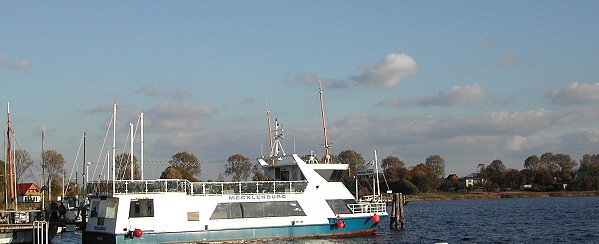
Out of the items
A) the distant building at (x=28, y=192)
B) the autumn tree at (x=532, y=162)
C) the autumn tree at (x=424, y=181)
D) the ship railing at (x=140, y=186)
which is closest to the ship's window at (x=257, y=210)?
the ship railing at (x=140, y=186)

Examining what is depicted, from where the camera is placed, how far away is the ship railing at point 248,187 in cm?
4000

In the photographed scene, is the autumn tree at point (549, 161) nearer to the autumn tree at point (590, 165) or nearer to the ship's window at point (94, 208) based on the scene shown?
the autumn tree at point (590, 165)

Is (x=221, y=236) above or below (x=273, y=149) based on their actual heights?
below

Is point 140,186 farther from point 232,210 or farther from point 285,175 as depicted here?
point 285,175

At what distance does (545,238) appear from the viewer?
48312 mm

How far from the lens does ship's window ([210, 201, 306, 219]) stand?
40000 mm

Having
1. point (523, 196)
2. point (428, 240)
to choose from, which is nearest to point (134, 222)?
point (428, 240)

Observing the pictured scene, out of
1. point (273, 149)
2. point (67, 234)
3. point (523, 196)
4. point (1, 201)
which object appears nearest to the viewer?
point (273, 149)

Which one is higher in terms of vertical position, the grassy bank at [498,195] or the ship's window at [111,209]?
the ship's window at [111,209]

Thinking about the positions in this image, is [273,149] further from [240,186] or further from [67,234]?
[67,234]

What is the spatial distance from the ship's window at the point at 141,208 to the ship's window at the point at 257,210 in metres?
3.41

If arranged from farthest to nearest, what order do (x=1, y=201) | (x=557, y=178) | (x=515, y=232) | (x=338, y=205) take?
(x=557, y=178)
(x=1, y=201)
(x=515, y=232)
(x=338, y=205)

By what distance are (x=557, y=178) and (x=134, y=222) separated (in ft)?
493

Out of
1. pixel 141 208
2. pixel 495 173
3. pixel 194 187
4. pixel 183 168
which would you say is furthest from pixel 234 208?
pixel 495 173
